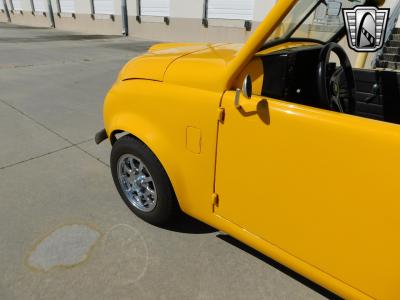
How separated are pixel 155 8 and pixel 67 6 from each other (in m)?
10.3

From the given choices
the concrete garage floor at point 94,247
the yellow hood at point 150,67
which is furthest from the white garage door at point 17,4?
the yellow hood at point 150,67

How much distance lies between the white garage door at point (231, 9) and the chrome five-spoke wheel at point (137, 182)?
12040mm

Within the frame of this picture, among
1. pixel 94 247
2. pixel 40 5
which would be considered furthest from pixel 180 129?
pixel 40 5

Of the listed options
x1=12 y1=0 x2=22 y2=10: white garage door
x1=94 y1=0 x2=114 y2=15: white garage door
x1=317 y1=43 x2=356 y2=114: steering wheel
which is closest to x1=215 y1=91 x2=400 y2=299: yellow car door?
x1=317 y1=43 x2=356 y2=114: steering wheel

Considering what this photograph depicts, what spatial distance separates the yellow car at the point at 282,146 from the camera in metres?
1.36

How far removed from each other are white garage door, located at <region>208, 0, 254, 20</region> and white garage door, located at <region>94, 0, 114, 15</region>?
7908 mm

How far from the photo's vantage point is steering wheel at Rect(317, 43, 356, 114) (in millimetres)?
1642

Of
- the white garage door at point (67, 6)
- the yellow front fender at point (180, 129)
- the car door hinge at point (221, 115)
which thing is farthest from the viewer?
the white garage door at point (67, 6)

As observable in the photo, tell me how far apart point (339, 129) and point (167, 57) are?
1.31 metres

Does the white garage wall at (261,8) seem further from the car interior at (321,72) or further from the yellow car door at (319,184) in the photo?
the yellow car door at (319,184)

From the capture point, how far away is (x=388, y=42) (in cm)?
767

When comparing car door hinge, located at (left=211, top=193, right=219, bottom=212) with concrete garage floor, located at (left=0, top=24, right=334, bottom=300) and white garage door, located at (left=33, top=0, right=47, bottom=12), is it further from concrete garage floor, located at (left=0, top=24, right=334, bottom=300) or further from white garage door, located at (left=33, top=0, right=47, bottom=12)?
white garage door, located at (left=33, top=0, right=47, bottom=12)

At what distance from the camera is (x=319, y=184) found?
1463 mm

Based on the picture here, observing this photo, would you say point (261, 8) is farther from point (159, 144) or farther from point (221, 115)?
point (221, 115)
